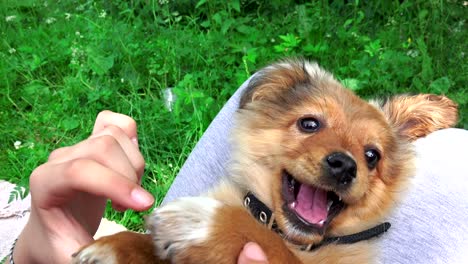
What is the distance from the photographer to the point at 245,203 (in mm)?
2170

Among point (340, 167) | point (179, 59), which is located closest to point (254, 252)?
point (340, 167)

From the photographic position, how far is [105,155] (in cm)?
172

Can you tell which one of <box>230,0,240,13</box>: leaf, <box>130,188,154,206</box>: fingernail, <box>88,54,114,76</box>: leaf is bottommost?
<box>88,54,114,76</box>: leaf

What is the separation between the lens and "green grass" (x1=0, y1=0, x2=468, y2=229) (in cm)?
411

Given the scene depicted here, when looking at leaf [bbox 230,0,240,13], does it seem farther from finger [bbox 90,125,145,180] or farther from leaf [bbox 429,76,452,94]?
finger [bbox 90,125,145,180]

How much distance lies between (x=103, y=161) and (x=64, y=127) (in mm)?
2715

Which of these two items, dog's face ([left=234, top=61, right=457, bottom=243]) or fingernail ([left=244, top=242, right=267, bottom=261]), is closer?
fingernail ([left=244, top=242, right=267, bottom=261])

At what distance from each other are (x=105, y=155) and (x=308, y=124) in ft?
3.01

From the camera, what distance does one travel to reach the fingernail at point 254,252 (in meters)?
1.44

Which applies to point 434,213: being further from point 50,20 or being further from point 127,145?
point 50,20

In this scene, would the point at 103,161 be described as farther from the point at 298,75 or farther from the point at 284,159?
the point at 298,75

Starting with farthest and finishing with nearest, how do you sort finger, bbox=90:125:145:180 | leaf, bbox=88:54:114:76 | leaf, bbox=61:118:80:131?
leaf, bbox=88:54:114:76, leaf, bbox=61:118:80:131, finger, bbox=90:125:145:180

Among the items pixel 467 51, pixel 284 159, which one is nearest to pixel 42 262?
pixel 284 159

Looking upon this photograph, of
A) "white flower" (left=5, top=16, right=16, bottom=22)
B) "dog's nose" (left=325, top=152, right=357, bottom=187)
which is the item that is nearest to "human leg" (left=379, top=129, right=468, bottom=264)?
"dog's nose" (left=325, top=152, right=357, bottom=187)
